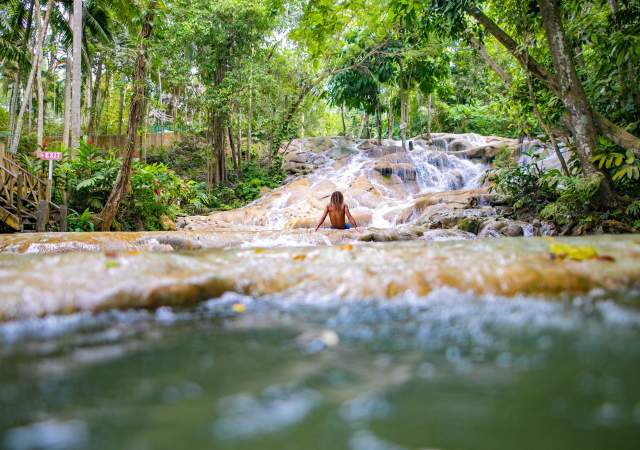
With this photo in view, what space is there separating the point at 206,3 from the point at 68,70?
7.95m

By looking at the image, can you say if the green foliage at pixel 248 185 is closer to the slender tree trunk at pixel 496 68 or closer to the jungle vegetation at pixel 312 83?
the jungle vegetation at pixel 312 83

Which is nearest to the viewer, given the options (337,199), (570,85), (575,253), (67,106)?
(575,253)

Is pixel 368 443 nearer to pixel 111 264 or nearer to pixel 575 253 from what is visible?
pixel 111 264

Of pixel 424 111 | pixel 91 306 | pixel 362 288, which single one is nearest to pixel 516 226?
pixel 362 288

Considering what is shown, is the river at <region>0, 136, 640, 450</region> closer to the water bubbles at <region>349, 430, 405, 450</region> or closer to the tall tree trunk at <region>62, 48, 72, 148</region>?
the water bubbles at <region>349, 430, 405, 450</region>

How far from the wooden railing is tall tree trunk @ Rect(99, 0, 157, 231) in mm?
824

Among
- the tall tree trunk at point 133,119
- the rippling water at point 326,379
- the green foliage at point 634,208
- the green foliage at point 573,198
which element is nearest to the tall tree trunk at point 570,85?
the green foliage at point 573,198

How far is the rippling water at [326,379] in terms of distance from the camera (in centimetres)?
120

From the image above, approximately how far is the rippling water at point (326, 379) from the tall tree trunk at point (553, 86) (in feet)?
17.4

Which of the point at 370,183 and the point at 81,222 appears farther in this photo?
the point at 370,183

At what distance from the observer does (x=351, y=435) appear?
1.19 meters

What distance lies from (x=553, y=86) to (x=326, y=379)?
7.21 metres

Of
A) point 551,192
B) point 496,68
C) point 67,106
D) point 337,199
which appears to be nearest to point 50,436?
point 337,199

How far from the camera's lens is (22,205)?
8.65 meters
